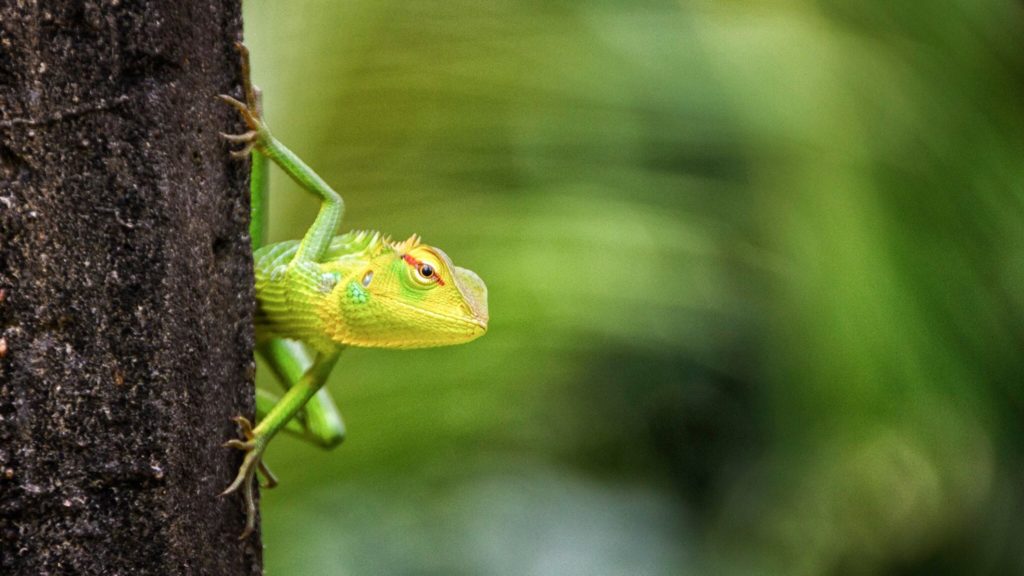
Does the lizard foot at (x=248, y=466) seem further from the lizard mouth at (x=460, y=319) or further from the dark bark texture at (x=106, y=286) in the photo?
the lizard mouth at (x=460, y=319)

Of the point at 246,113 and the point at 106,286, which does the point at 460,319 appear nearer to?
the point at 246,113

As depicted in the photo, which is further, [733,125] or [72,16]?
[733,125]

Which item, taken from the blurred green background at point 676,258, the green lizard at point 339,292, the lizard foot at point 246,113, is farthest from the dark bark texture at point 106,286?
the blurred green background at point 676,258

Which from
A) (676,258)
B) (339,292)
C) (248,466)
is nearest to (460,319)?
(339,292)

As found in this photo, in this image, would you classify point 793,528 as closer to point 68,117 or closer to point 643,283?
point 643,283

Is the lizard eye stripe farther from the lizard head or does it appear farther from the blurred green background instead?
the blurred green background

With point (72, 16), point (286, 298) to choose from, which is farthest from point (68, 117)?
point (286, 298)

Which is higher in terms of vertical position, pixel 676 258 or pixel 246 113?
pixel 246 113
